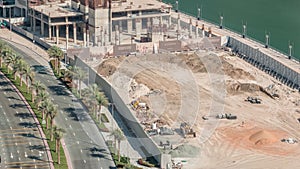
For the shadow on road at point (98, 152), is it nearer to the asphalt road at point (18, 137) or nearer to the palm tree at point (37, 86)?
the asphalt road at point (18, 137)

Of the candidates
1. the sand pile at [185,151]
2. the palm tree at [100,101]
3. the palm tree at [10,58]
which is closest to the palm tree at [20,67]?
the palm tree at [10,58]

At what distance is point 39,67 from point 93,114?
104 ft

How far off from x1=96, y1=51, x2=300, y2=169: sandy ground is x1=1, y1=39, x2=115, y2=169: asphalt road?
10.2 m

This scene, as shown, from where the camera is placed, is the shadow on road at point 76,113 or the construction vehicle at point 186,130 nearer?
the construction vehicle at point 186,130

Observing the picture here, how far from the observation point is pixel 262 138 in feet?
486

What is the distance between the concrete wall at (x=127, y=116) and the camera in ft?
460

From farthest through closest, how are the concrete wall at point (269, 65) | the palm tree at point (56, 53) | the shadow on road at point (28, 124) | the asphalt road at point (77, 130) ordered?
the palm tree at point (56, 53)
the concrete wall at point (269, 65)
the shadow on road at point (28, 124)
the asphalt road at point (77, 130)

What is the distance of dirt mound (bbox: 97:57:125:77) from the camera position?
585 feet

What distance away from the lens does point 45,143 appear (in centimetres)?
14175

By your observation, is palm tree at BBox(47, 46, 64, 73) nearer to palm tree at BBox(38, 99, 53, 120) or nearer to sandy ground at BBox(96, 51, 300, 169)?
sandy ground at BBox(96, 51, 300, 169)

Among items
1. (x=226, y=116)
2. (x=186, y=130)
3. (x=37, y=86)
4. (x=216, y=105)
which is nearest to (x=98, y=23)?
(x=37, y=86)

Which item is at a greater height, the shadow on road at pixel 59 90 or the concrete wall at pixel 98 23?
the concrete wall at pixel 98 23

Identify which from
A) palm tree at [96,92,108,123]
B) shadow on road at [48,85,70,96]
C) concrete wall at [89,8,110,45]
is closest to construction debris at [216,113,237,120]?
palm tree at [96,92,108,123]

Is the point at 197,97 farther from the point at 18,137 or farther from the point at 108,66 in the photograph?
the point at 18,137
